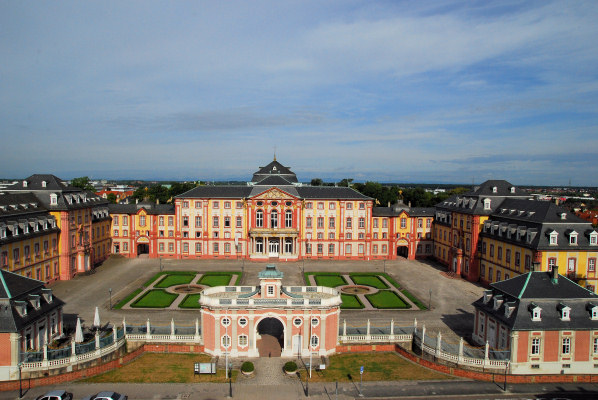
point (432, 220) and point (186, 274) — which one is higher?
point (432, 220)

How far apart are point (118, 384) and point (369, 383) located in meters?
17.4

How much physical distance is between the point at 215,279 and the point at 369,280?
20728 mm

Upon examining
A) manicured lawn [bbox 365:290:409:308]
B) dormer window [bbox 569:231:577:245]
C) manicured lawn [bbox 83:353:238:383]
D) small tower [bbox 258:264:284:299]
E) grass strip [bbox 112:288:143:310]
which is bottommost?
manicured lawn [bbox 83:353:238:383]

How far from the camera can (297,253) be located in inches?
2936

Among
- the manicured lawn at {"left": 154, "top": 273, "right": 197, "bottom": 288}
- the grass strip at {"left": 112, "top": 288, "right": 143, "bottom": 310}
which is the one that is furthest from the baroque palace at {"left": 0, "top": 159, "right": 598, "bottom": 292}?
the grass strip at {"left": 112, "top": 288, "right": 143, "bottom": 310}

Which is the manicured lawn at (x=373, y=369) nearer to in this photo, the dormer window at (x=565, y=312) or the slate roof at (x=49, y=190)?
the dormer window at (x=565, y=312)

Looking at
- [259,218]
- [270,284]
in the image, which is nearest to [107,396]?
[270,284]

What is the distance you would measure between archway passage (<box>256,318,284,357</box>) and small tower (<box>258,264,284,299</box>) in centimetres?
451

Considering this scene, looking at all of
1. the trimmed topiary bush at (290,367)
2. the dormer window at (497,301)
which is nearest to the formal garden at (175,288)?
the trimmed topiary bush at (290,367)

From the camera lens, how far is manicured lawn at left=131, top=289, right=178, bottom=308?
47375 mm

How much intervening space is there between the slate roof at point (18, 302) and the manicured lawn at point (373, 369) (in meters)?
20.4

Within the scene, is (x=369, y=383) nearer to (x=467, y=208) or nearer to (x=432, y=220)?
(x=467, y=208)

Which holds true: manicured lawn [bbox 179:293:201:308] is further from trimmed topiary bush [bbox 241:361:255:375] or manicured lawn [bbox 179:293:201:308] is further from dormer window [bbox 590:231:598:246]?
dormer window [bbox 590:231:598:246]

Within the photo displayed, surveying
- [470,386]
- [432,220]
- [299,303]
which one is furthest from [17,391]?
[432,220]
